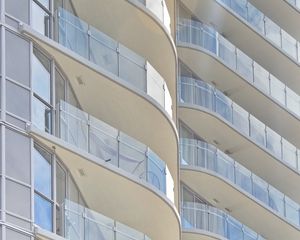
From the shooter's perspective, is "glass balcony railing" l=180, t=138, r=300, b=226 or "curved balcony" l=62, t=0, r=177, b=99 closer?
"curved balcony" l=62, t=0, r=177, b=99

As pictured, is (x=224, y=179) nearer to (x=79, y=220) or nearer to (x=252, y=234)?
(x=252, y=234)

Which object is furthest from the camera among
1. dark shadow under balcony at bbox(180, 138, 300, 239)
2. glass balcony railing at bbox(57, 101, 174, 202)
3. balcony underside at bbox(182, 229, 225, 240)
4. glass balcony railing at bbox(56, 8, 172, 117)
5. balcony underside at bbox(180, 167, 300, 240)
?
dark shadow under balcony at bbox(180, 138, 300, 239)

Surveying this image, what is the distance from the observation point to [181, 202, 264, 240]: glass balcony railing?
37156 millimetres

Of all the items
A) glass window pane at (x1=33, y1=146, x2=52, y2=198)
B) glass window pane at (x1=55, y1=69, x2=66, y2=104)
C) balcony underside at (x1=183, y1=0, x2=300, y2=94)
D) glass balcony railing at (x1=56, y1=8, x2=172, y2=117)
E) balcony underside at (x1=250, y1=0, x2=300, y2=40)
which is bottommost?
glass window pane at (x1=33, y1=146, x2=52, y2=198)

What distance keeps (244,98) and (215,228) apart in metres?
6.58

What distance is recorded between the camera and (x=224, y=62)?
41.2m

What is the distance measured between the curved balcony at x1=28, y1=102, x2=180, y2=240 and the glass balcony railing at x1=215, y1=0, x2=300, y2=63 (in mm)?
11614

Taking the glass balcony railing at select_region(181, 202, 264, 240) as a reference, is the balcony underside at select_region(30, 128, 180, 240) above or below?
below

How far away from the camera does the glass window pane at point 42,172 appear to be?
26922 mm

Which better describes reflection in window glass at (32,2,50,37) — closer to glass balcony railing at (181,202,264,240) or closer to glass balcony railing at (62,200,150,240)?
glass balcony railing at (62,200,150,240)

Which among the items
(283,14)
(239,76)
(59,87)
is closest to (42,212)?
(59,87)

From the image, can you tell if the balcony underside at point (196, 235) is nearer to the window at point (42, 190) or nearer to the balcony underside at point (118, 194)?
the balcony underside at point (118, 194)

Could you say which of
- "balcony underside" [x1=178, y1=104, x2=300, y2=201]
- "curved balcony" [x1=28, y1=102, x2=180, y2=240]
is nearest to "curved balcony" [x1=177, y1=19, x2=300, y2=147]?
"balcony underside" [x1=178, y1=104, x2=300, y2=201]

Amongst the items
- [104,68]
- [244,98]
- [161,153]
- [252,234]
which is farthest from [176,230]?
[244,98]
